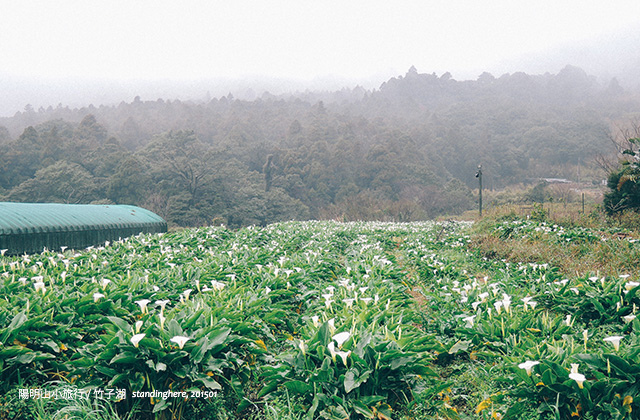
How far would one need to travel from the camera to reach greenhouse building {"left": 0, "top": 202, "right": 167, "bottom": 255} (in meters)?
11.8

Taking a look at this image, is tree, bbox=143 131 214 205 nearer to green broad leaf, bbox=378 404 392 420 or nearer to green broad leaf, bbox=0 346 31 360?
green broad leaf, bbox=0 346 31 360

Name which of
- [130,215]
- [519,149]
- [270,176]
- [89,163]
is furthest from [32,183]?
[519,149]

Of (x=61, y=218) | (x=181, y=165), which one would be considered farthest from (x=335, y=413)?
(x=181, y=165)

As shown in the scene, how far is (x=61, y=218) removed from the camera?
45.8ft

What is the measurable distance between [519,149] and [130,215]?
65.4 m

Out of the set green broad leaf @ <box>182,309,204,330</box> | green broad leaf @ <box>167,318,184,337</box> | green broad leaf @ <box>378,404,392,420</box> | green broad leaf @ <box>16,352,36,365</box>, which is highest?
green broad leaf @ <box>167,318,184,337</box>

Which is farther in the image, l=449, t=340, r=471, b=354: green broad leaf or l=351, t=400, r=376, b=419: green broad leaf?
l=449, t=340, r=471, b=354: green broad leaf

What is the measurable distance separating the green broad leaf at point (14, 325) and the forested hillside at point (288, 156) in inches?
1241

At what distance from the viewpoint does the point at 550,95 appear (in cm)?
12056

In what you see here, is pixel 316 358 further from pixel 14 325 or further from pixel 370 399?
pixel 14 325

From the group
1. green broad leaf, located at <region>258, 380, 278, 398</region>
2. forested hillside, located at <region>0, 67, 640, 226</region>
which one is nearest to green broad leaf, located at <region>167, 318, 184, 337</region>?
green broad leaf, located at <region>258, 380, 278, 398</region>

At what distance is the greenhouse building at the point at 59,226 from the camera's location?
11.8 metres

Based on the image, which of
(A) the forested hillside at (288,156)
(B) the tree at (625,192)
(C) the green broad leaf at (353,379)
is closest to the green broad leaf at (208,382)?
(C) the green broad leaf at (353,379)

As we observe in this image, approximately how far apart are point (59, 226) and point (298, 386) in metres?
13.5
